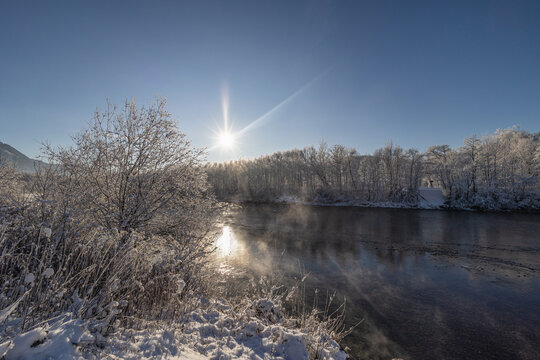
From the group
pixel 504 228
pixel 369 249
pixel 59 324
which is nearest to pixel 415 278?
pixel 369 249

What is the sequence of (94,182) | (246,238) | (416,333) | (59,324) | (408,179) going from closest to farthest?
(59,324), (416,333), (94,182), (246,238), (408,179)

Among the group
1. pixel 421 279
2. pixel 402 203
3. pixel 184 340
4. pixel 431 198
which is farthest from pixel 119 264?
pixel 431 198

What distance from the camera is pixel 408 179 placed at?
49.3 metres

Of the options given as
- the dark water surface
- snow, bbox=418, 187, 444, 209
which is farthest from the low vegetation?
snow, bbox=418, 187, 444, 209

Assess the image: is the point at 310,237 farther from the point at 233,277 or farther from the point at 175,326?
the point at 175,326

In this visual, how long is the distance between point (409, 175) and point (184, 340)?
56342mm

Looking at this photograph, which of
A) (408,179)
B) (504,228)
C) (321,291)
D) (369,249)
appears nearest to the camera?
(321,291)

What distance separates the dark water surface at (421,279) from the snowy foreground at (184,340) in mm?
3331

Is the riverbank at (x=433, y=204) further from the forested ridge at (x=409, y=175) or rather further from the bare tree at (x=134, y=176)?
the bare tree at (x=134, y=176)

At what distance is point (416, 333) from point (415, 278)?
16.5ft

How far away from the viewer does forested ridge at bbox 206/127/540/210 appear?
131 feet

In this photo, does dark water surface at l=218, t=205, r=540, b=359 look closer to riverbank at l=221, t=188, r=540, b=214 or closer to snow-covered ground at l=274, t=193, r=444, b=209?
riverbank at l=221, t=188, r=540, b=214

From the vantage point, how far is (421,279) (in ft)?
36.8

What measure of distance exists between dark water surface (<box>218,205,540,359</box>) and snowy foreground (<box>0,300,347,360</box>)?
3331 mm
